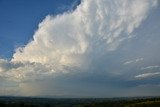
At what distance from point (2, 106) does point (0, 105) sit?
1483 mm

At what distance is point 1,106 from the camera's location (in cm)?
18650

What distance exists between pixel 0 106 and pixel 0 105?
377 cm

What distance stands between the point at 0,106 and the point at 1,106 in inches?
75.3

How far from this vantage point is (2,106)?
188625mm

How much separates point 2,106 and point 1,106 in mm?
2164

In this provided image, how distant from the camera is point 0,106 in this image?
18462 cm

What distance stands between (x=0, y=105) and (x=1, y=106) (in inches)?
83.6

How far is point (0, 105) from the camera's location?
618 ft

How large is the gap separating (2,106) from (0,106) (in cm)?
408
